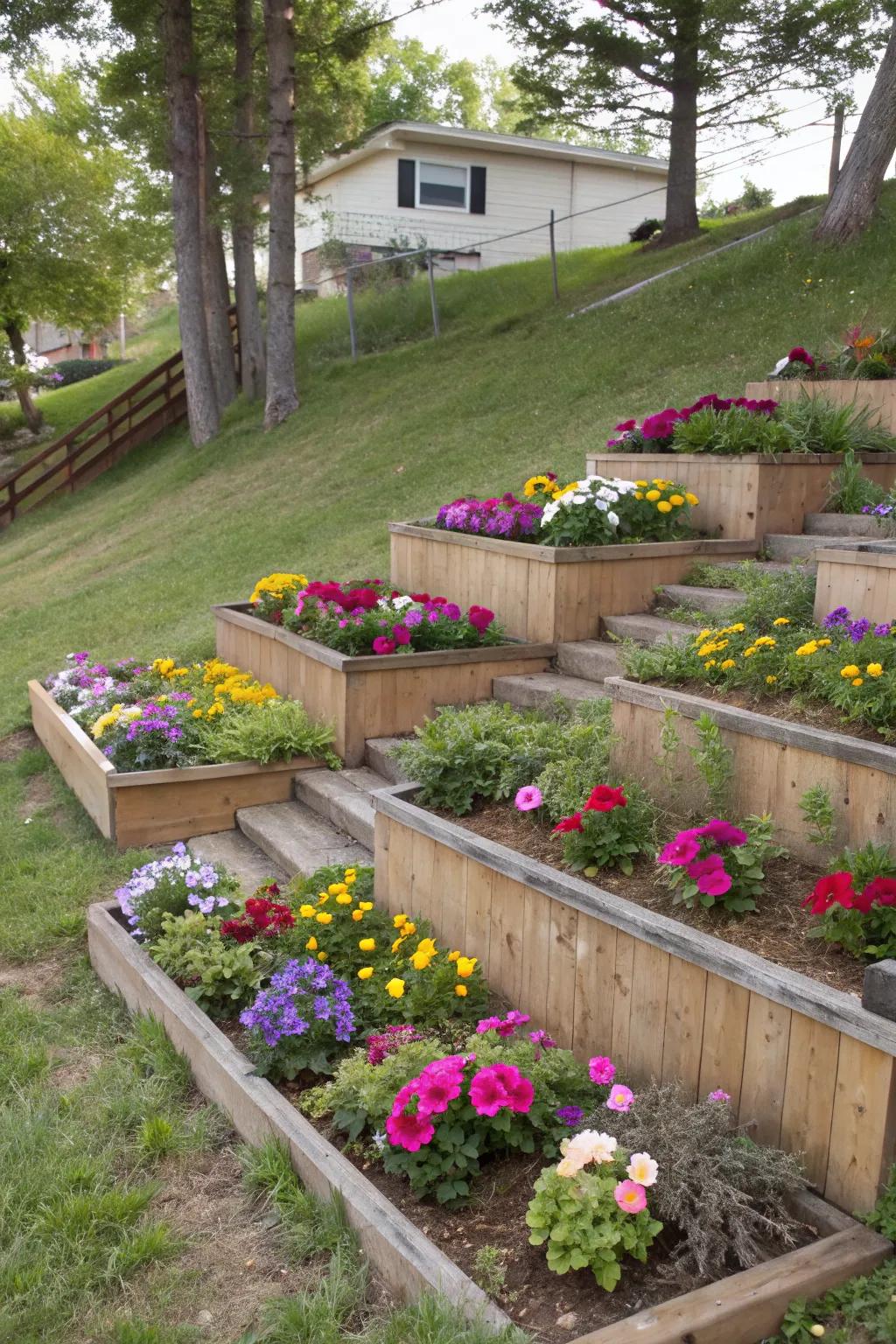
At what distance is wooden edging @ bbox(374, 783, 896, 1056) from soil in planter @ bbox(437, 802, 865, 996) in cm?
8

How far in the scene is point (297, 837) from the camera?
16.2 feet

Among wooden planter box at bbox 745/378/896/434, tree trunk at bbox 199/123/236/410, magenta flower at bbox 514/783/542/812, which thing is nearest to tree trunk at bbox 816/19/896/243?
wooden planter box at bbox 745/378/896/434

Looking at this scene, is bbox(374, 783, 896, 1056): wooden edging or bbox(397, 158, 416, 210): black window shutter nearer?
bbox(374, 783, 896, 1056): wooden edging

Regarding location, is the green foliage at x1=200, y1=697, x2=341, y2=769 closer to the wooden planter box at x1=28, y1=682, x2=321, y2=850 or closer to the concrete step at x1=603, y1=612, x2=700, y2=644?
the wooden planter box at x1=28, y1=682, x2=321, y2=850

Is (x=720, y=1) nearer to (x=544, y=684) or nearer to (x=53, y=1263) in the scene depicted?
(x=544, y=684)

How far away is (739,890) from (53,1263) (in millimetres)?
1903

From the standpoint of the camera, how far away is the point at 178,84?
558 inches

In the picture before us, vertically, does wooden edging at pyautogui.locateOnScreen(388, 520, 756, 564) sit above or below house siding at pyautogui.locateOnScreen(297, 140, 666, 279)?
below

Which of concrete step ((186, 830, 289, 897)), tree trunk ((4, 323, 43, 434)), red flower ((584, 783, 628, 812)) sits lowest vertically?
concrete step ((186, 830, 289, 897))

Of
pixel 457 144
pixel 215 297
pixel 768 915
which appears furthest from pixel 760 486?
pixel 457 144

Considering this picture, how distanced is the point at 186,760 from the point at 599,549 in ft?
7.47

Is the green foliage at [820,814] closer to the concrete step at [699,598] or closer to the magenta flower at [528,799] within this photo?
the magenta flower at [528,799]

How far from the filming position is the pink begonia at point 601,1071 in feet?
9.36

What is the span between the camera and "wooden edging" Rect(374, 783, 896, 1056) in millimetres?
2430
